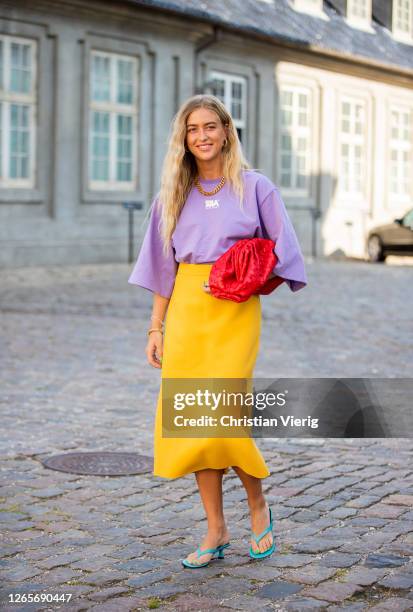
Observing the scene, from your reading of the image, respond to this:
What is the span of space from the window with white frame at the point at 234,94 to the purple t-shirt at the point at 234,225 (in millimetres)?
20837

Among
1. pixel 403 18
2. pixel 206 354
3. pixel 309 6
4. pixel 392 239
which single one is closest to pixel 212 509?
pixel 206 354

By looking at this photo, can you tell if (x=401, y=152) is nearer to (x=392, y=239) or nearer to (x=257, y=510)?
(x=392, y=239)

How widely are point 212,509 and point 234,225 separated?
1056mm

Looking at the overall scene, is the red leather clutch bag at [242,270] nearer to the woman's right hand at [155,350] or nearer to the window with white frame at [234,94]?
the woman's right hand at [155,350]

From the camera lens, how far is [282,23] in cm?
2698

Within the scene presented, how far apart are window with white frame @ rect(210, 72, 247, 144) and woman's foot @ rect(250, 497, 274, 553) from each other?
2096 cm

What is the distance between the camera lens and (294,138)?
27938 mm

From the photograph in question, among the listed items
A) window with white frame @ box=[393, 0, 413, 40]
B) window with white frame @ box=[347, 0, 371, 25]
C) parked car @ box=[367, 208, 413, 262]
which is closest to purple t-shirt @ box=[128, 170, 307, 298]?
parked car @ box=[367, 208, 413, 262]

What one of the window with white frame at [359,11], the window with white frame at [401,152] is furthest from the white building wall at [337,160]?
the window with white frame at [359,11]

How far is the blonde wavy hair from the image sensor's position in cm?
446

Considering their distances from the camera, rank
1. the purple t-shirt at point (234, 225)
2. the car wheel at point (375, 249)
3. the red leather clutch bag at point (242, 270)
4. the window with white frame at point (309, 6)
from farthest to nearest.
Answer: the window with white frame at point (309, 6)
the car wheel at point (375, 249)
the purple t-shirt at point (234, 225)
the red leather clutch bag at point (242, 270)

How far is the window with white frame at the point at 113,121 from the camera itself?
22219mm

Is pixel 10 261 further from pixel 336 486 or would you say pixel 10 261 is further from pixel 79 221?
pixel 336 486

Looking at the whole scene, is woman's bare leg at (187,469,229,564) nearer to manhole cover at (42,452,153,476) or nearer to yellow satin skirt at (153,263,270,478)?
yellow satin skirt at (153,263,270,478)
